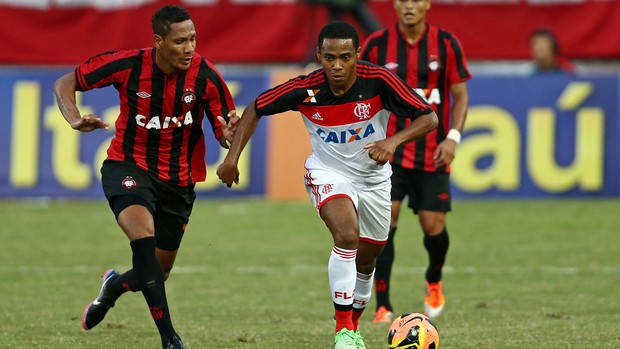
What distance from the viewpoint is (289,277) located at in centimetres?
1123

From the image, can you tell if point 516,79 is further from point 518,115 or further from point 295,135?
point 295,135

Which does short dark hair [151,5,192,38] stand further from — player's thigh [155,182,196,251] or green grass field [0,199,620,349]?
green grass field [0,199,620,349]

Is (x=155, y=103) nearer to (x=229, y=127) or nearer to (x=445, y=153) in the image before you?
(x=229, y=127)

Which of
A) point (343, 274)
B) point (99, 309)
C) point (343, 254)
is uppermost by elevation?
point (343, 254)

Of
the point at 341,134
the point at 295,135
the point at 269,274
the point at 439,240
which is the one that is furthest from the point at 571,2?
the point at 341,134

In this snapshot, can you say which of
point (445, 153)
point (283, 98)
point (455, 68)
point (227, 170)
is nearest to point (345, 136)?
point (283, 98)

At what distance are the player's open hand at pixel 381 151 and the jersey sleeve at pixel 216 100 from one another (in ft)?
3.59

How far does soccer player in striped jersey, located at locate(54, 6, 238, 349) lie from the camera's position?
7586mm

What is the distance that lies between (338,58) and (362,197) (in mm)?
887

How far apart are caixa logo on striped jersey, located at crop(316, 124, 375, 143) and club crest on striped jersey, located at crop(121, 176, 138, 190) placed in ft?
3.86

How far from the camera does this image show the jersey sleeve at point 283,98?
7.48 meters

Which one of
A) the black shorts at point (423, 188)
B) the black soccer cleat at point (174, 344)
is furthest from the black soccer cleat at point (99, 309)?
the black shorts at point (423, 188)

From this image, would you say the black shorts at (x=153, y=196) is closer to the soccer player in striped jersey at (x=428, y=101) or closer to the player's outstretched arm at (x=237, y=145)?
the player's outstretched arm at (x=237, y=145)

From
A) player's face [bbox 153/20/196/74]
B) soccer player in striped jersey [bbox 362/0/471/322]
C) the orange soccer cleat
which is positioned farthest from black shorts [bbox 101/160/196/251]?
the orange soccer cleat
